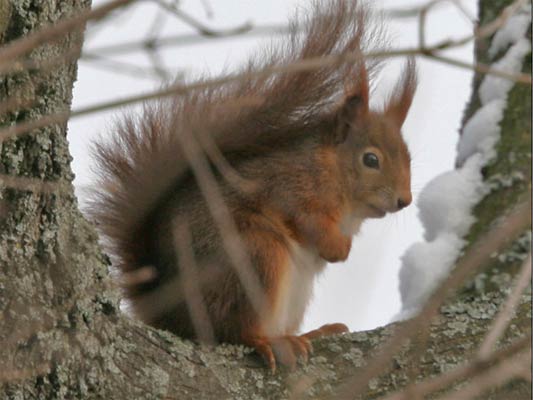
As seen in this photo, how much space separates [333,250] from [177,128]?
0.54 m

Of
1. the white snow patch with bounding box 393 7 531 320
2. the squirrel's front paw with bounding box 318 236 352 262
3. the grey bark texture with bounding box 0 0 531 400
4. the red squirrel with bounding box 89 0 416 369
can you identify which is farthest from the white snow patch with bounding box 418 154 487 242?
the grey bark texture with bounding box 0 0 531 400

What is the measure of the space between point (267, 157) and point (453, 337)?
829 millimetres

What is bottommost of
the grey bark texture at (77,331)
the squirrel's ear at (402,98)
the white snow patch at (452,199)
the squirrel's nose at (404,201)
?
the grey bark texture at (77,331)

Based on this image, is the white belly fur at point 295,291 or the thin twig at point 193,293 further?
the white belly fur at point 295,291

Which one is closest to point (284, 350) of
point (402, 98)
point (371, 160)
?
point (371, 160)

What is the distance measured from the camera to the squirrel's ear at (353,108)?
2.89 metres

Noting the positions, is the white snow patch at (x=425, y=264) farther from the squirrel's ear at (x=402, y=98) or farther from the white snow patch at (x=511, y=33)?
the white snow patch at (x=511, y=33)

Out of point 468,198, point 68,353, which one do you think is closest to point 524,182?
point 468,198

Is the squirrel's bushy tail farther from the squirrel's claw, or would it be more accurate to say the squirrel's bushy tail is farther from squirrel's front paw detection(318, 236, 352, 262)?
the squirrel's claw

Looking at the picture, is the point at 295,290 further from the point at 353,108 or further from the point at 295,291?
the point at 353,108

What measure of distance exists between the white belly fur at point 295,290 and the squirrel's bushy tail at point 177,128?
1.09 ft

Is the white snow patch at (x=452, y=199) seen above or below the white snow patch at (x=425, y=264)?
above

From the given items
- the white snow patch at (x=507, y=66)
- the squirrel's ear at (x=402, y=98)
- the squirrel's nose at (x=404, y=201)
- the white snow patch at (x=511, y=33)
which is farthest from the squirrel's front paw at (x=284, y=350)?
the white snow patch at (x=511, y=33)

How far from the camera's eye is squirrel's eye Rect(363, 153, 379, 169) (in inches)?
116
